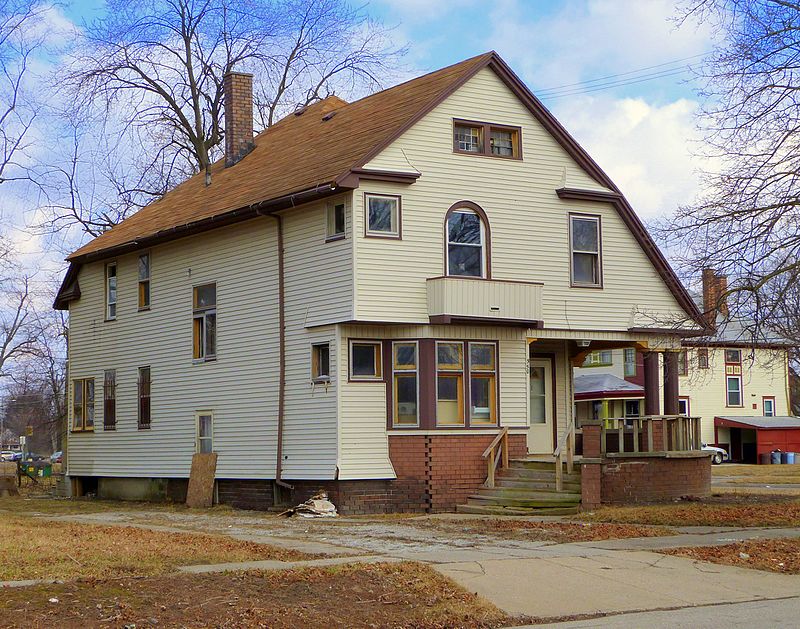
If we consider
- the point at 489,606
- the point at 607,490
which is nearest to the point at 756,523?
the point at 607,490

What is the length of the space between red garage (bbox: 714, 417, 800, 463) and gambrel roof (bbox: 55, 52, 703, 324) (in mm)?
32722

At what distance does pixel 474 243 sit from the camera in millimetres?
25891

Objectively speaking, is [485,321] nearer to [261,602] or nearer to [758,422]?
[261,602]

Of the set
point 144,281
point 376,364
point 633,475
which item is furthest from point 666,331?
point 144,281

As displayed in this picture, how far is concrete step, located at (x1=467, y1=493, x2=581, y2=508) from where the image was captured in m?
24.0

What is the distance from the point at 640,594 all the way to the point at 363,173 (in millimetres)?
12941

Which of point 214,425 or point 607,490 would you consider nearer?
point 607,490

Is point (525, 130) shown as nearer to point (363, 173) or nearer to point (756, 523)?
point (363, 173)

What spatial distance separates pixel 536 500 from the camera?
24.2 m

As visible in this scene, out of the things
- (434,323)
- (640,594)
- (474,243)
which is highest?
(474,243)

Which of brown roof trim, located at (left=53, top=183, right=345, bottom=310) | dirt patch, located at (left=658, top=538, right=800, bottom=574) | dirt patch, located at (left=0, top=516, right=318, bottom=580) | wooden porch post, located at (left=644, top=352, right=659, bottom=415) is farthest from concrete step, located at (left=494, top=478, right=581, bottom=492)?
dirt patch, located at (left=0, top=516, right=318, bottom=580)

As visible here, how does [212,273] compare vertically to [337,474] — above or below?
above

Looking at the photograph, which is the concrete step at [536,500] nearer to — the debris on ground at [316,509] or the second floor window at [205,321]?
the debris on ground at [316,509]

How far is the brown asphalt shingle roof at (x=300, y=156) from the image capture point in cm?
2552
